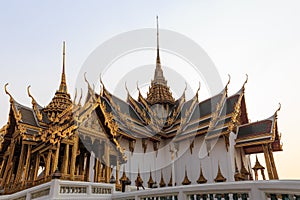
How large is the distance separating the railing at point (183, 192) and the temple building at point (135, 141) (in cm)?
49

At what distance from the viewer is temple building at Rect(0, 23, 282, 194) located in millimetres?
7137

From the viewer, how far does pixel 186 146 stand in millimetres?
15055

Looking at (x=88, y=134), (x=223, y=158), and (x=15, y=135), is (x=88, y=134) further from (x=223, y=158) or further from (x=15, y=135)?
(x=223, y=158)

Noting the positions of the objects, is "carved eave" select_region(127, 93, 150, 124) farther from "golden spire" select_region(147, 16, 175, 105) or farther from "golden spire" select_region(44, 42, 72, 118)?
"golden spire" select_region(44, 42, 72, 118)

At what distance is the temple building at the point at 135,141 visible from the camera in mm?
7137

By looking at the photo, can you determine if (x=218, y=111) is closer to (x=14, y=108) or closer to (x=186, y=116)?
(x=186, y=116)

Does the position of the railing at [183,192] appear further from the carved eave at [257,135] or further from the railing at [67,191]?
the carved eave at [257,135]

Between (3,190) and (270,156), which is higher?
(270,156)

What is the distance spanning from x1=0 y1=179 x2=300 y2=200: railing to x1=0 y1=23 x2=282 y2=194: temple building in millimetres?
486

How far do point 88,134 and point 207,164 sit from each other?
29.3 ft

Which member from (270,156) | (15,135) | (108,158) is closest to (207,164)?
(270,156)

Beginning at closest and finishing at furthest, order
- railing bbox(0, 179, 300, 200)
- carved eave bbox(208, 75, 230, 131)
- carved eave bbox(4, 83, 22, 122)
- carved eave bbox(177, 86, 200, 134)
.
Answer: railing bbox(0, 179, 300, 200), carved eave bbox(4, 83, 22, 122), carved eave bbox(208, 75, 230, 131), carved eave bbox(177, 86, 200, 134)

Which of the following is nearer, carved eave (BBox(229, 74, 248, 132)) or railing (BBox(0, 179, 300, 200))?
railing (BBox(0, 179, 300, 200))

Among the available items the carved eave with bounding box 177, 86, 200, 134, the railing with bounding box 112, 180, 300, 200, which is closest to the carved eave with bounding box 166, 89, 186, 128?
the carved eave with bounding box 177, 86, 200, 134
